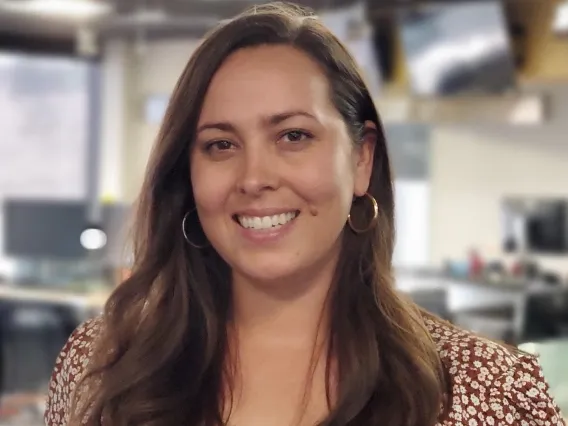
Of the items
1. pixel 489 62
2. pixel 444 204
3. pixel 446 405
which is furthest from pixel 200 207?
pixel 444 204

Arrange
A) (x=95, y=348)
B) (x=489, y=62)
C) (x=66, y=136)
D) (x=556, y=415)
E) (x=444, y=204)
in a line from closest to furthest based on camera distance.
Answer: (x=556, y=415) → (x=95, y=348) → (x=489, y=62) → (x=444, y=204) → (x=66, y=136)

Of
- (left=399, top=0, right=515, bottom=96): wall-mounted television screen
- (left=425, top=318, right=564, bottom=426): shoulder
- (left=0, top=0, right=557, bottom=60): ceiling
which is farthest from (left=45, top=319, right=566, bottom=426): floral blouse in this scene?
(left=0, top=0, right=557, bottom=60): ceiling

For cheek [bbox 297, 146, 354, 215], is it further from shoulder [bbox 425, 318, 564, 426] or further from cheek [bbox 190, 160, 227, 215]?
shoulder [bbox 425, 318, 564, 426]

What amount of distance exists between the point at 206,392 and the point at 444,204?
3.88 metres

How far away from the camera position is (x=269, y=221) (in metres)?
1.00

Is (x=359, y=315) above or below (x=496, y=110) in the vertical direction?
below

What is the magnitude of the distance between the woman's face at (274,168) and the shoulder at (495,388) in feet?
0.73

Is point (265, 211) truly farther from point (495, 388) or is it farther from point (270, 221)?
point (495, 388)

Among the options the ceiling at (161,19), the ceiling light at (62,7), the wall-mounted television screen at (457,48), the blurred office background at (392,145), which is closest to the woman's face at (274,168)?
the blurred office background at (392,145)

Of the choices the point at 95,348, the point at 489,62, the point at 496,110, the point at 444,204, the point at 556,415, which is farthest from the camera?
the point at 444,204

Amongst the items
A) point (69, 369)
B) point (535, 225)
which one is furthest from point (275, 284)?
point (535, 225)

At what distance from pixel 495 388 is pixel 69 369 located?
593 mm

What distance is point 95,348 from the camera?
1162 millimetres

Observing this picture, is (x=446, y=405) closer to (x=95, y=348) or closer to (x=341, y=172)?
(x=341, y=172)
